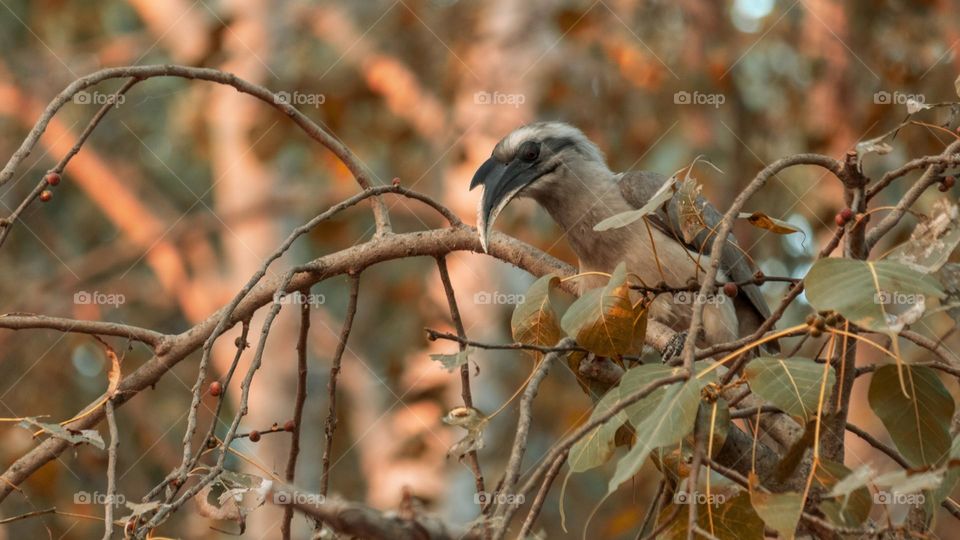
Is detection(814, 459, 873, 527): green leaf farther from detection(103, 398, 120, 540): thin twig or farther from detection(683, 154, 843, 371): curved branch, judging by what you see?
detection(103, 398, 120, 540): thin twig

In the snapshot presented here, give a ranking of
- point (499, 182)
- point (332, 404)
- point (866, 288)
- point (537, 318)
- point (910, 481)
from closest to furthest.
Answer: point (910, 481) → point (866, 288) → point (537, 318) → point (332, 404) → point (499, 182)

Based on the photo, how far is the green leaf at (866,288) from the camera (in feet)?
4.72

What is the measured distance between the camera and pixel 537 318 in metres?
2.17

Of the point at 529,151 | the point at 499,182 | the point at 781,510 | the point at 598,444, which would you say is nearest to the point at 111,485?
the point at 598,444

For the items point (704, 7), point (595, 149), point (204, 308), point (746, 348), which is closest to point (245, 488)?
point (746, 348)

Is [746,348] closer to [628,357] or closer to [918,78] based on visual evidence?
[628,357]

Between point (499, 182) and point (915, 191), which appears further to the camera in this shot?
point (499, 182)

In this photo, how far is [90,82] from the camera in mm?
2205

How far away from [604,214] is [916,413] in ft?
7.21

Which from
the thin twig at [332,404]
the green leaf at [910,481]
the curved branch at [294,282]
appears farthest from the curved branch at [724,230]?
the curved branch at [294,282]

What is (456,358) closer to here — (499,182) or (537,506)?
(537,506)

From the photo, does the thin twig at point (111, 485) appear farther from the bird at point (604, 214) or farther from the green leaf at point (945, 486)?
the bird at point (604, 214)

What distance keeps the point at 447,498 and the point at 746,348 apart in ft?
17.9

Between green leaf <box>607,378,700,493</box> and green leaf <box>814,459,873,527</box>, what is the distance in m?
0.23
